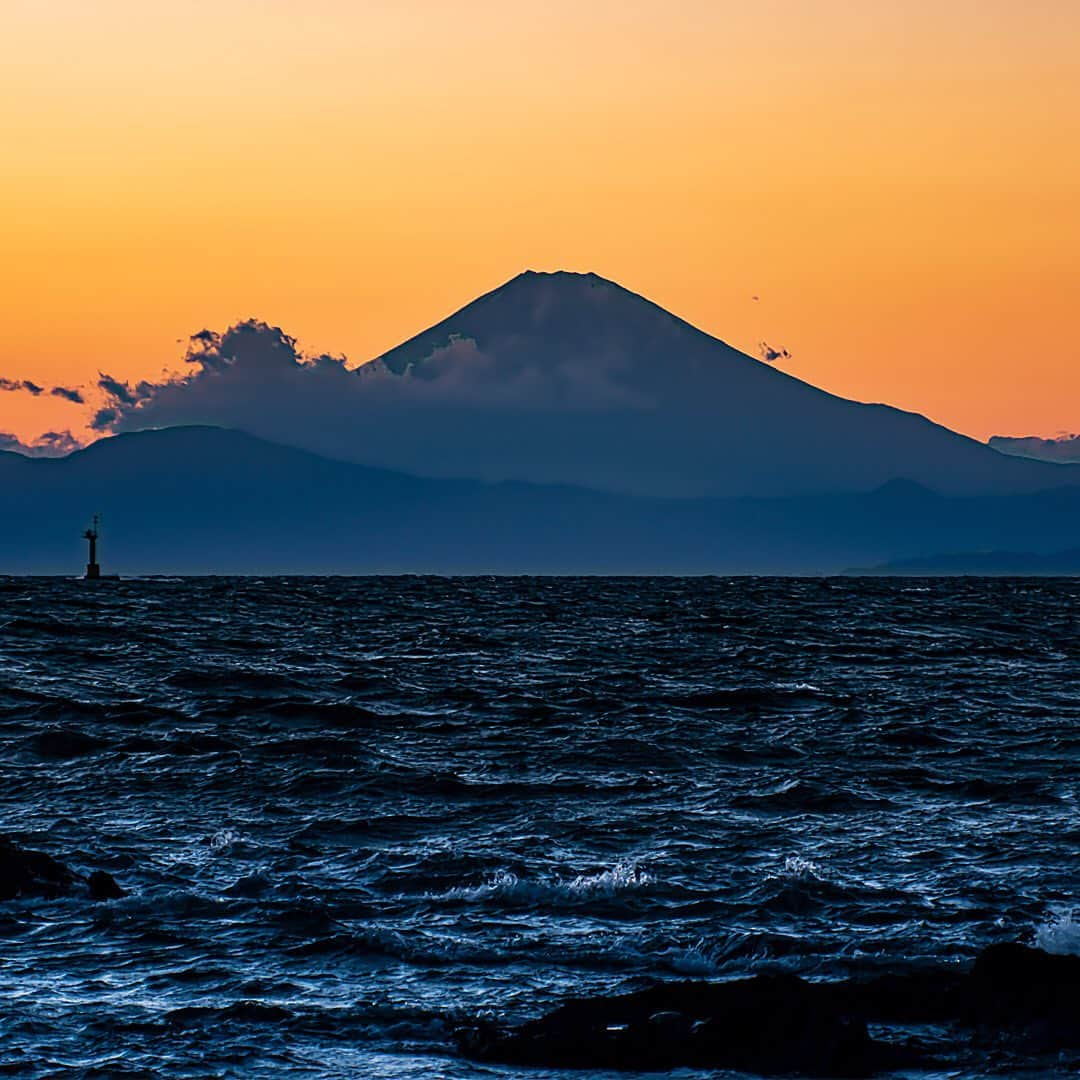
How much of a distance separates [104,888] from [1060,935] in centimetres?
968

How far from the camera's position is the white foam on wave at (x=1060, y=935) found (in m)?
16.4

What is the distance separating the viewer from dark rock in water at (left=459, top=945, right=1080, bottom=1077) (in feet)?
42.0

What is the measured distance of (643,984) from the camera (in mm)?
15148

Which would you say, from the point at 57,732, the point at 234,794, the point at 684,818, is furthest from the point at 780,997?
the point at 57,732

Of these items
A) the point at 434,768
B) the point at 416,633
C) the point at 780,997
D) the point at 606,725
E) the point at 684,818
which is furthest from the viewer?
the point at 416,633

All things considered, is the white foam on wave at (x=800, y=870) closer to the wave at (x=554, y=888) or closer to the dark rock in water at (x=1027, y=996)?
the wave at (x=554, y=888)

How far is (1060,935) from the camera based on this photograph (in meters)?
16.7

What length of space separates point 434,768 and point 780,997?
14941 mm

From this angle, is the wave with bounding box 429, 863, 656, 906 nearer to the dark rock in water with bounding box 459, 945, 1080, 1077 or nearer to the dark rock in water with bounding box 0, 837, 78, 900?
the dark rock in water with bounding box 0, 837, 78, 900

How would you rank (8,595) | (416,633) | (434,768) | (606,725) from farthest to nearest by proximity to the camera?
(8,595) → (416,633) → (606,725) → (434,768)

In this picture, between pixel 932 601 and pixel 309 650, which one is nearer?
pixel 309 650

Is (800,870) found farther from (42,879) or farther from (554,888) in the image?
→ (42,879)

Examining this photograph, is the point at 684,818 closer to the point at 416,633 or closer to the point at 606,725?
the point at 606,725

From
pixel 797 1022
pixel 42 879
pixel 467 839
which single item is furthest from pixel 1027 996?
pixel 42 879
